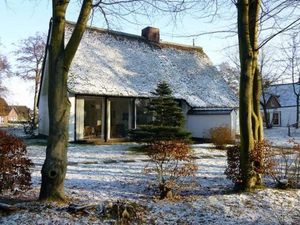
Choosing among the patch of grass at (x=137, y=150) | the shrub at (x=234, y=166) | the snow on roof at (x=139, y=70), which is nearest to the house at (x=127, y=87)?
the snow on roof at (x=139, y=70)

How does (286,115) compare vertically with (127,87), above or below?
below

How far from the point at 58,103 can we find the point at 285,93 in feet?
175

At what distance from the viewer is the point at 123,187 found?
955cm

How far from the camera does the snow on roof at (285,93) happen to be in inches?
2105

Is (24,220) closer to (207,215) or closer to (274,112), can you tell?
(207,215)

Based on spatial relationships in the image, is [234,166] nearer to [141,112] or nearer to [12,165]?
[12,165]

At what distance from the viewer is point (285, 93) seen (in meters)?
56.0

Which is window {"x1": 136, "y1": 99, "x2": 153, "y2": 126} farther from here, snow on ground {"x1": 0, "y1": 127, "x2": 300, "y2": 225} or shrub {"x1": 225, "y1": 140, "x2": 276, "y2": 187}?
shrub {"x1": 225, "y1": 140, "x2": 276, "y2": 187}

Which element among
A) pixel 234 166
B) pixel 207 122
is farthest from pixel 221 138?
pixel 234 166

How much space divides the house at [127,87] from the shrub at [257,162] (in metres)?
14.0

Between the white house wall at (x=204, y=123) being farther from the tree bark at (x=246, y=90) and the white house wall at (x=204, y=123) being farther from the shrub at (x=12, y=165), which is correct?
the shrub at (x=12, y=165)

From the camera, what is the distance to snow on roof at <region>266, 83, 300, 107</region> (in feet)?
175

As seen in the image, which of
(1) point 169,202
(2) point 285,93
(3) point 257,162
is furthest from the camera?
Answer: (2) point 285,93

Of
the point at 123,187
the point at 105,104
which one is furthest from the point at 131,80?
the point at 123,187
